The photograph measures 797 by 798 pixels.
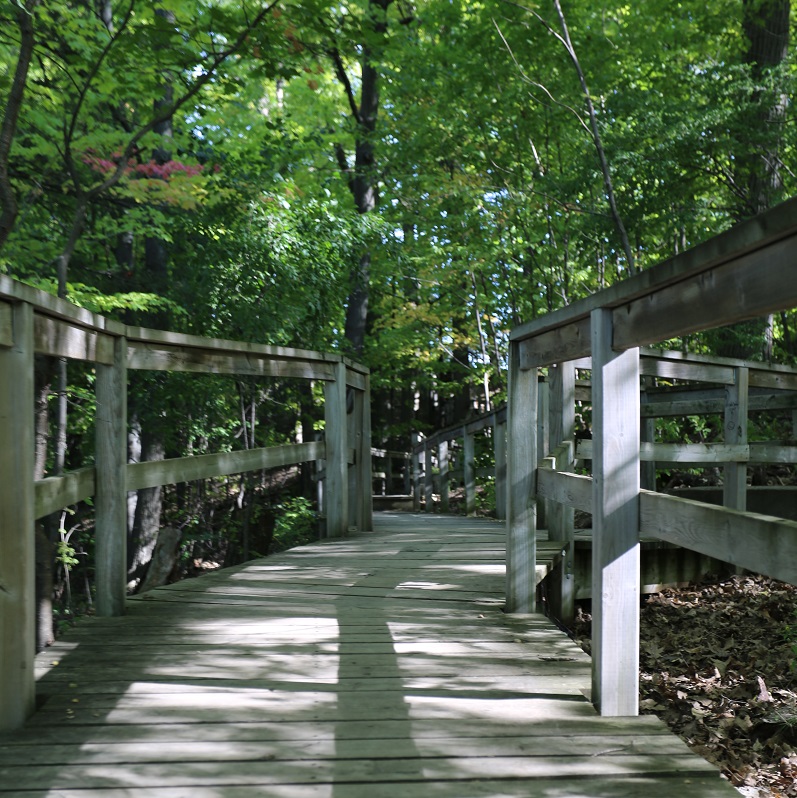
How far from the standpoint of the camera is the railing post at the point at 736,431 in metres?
6.12

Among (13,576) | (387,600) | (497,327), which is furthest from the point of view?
(497,327)

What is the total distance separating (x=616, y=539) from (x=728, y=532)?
59cm

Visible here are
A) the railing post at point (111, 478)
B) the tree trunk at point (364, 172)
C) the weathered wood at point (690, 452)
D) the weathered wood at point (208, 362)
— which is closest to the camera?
the railing post at point (111, 478)

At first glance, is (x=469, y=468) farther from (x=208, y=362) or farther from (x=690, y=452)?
(x=208, y=362)

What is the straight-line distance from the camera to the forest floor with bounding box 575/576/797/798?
12.5 ft

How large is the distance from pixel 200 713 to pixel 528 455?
192 centimetres

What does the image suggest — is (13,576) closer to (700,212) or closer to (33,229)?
(33,229)

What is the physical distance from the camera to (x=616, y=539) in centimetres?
277

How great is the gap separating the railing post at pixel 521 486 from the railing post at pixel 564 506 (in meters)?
0.80

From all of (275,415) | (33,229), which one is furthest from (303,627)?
(275,415)

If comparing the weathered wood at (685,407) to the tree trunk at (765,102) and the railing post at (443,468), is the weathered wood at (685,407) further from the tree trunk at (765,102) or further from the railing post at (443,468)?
the railing post at (443,468)

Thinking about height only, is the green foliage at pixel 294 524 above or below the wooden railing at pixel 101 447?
below

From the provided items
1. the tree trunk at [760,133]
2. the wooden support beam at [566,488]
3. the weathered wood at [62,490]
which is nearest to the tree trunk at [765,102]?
the tree trunk at [760,133]

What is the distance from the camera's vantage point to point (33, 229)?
31.9 ft
